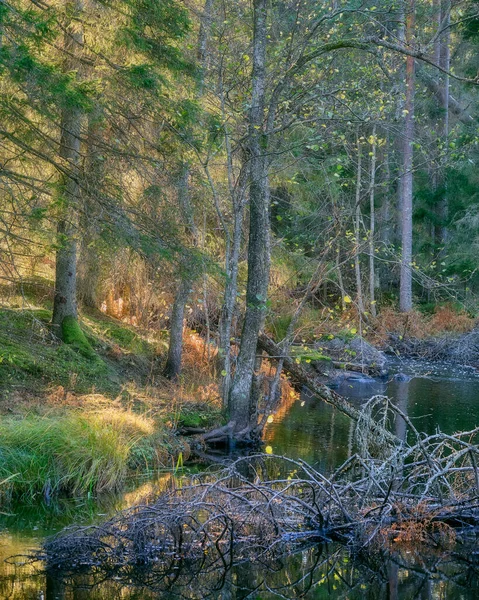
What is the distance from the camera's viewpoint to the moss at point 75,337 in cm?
1438

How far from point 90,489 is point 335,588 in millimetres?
3626

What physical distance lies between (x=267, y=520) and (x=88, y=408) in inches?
177

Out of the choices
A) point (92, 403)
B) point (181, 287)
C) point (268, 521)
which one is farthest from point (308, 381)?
point (268, 521)

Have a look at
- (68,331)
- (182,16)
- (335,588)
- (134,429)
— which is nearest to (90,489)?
(134,429)

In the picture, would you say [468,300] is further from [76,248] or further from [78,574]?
[78,574]

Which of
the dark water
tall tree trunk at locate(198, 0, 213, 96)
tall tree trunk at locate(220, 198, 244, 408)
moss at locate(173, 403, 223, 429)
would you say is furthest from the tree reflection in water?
tall tree trunk at locate(198, 0, 213, 96)

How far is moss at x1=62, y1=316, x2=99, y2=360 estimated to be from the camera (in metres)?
14.4

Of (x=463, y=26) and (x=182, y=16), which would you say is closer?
(x=182, y=16)

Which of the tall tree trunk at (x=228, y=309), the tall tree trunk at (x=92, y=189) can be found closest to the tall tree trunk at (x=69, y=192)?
the tall tree trunk at (x=92, y=189)

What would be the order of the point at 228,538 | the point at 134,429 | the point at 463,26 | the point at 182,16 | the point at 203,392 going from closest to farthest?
1. the point at 228,538
2. the point at 134,429
3. the point at 182,16
4. the point at 203,392
5. the point at 463,26

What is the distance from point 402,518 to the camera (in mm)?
8305

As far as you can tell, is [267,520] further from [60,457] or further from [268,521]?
[60,457]

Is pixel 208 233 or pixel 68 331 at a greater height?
pixel 208 233

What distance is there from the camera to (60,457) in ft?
31.8
